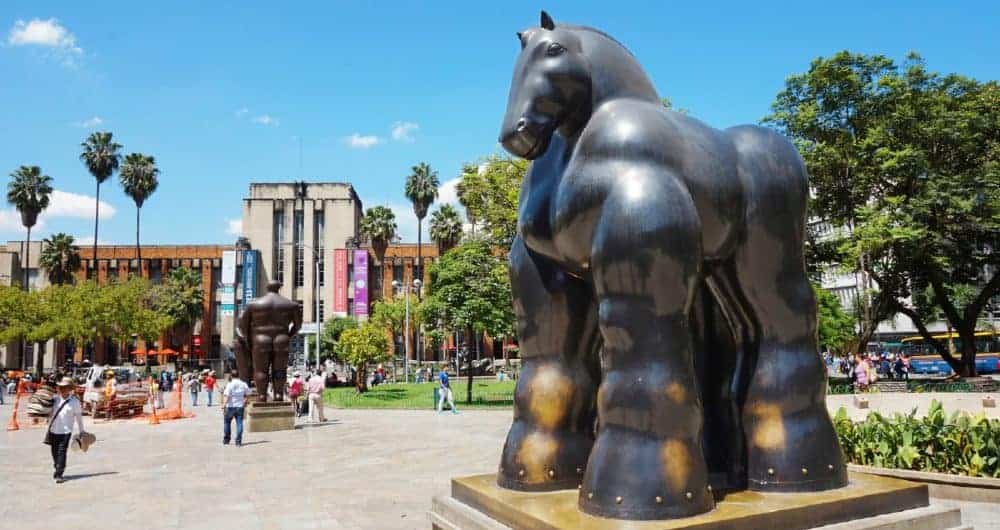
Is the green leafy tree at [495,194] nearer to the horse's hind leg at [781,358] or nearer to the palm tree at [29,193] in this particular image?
the horse's hind leg at [781,358]

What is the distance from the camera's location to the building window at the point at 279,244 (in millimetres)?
66062

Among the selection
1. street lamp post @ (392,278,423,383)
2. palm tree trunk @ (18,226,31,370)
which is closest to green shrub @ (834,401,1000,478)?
street lamp post @ (392,278,423,383)

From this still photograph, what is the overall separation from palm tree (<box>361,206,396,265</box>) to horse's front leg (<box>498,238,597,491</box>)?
60.9 meters

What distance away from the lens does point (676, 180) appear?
3875mm

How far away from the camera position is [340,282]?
63.0 metres

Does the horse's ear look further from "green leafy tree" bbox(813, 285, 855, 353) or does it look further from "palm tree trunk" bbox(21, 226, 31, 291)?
"palm tree trunk" bbox(21, 226, 31, 291)

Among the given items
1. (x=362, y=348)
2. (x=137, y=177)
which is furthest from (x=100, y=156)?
(x=362, y=348)

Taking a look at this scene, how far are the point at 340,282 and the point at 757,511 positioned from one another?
201 ft

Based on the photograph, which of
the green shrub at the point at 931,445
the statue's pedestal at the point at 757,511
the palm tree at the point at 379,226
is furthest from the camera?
the palm tree at the point at 379,226

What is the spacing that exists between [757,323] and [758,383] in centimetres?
35

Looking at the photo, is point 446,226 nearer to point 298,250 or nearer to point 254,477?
point 298,250

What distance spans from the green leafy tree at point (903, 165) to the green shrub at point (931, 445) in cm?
1712

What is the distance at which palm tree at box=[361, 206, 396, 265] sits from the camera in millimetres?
64500

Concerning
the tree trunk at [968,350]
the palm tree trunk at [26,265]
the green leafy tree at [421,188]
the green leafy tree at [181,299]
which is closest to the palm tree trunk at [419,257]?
the green leafy tree at [421,188]
